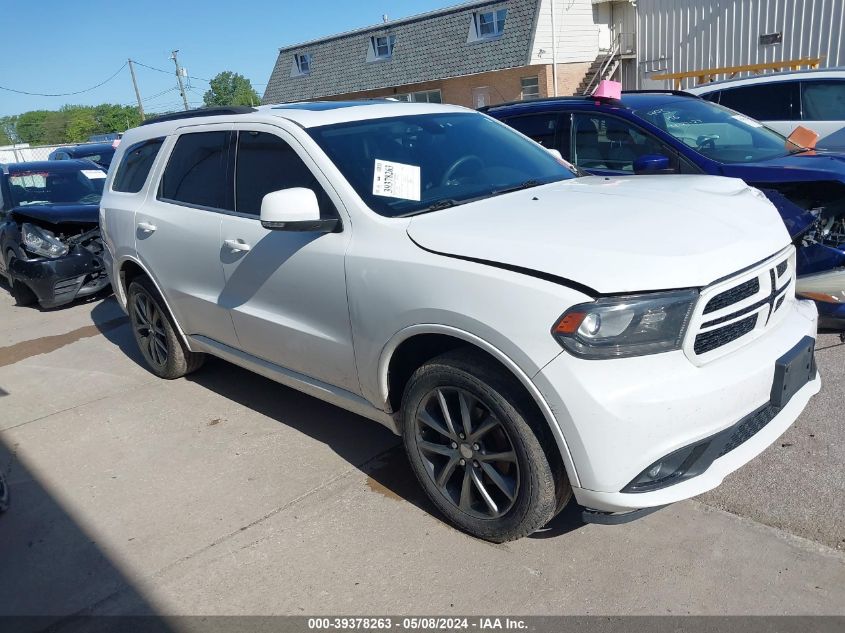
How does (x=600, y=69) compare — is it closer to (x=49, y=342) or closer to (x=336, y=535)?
(x=49, y=342)

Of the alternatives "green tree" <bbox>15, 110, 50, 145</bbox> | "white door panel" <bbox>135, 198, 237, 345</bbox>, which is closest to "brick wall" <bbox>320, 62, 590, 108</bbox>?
"white door panel" <bbox>135, 198, 237, 345</bbox>

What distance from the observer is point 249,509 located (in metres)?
3.49

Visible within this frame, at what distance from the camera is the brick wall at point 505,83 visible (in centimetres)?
2778

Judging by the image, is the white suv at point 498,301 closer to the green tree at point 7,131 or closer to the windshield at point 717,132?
the windshield at point 717,132

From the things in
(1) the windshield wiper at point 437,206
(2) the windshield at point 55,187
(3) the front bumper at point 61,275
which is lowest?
(3) the front bumper at point 61,275

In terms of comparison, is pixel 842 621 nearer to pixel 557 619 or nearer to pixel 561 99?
pixel 557 619

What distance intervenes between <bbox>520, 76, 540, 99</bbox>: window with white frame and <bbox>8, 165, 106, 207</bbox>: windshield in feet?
71.4

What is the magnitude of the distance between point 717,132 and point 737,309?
3651 millimetres

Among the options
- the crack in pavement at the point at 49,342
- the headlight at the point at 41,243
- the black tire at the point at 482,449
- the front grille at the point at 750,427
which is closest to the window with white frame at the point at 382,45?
the headlight at the point at 41,243

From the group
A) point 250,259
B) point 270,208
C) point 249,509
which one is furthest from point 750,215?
point 249,509

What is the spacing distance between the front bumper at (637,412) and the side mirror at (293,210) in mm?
1313

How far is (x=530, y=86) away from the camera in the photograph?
2828cm

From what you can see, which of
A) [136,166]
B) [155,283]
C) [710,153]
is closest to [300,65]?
[136,166]

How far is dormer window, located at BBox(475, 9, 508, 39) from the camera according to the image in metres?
28.3
